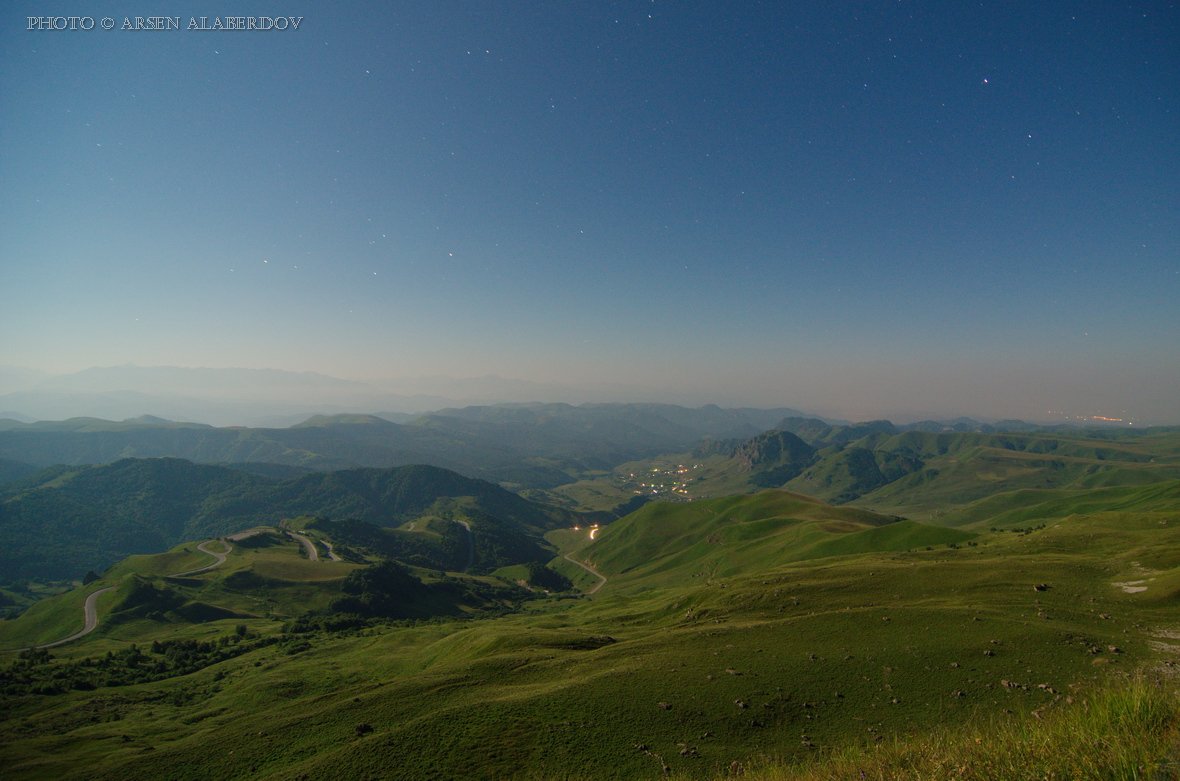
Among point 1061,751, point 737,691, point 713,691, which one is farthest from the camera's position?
point 713,691

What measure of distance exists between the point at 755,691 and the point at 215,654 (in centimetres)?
11405

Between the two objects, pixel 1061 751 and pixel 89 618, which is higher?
pixel 1061 751

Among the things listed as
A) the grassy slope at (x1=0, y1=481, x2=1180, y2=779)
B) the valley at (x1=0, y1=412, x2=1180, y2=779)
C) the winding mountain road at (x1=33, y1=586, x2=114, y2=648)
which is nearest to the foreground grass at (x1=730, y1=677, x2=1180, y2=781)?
the valley at (x1=0, y1=412, x2=1180, y2=779)

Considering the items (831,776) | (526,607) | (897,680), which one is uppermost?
(831,776)

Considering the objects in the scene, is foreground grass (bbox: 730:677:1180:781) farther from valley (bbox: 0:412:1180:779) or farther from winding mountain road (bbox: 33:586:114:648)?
winding mountain road (bbox: 33:586:114:648)

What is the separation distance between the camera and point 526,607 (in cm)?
18450

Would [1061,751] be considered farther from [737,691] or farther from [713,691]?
[713,691]

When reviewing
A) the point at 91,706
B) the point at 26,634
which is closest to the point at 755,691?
the point at 91,706

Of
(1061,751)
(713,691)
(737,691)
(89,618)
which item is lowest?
(89,618)

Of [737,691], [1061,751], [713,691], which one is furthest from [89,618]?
[1061,751]

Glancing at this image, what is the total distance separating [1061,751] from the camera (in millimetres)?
6262

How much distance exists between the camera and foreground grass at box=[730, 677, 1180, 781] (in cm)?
564

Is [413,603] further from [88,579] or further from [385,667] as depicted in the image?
[88,579]

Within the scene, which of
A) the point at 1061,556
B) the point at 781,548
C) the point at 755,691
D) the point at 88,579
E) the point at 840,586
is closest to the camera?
the point at 755,691
